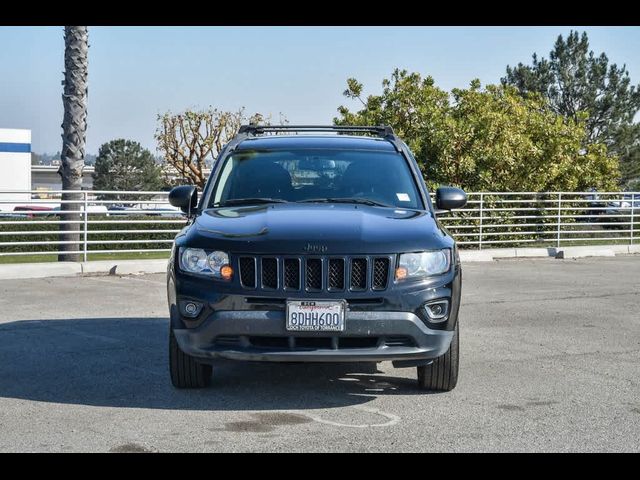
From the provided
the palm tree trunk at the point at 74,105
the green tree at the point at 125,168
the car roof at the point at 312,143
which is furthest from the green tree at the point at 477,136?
the green tree at the point at 125,168

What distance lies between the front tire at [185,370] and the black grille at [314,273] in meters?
1.03

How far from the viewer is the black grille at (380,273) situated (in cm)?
630

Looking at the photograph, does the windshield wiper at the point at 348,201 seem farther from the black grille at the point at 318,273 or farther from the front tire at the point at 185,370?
the front tire at the point at 185,370

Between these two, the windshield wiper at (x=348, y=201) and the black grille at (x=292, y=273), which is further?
the windshield wiper at (x=348, y=201)

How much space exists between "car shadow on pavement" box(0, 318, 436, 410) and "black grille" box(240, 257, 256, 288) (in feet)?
2.02

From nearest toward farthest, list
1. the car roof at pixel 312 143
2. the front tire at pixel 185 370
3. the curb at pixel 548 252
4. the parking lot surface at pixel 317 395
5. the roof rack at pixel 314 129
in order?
the parking lot surface at pixel 317 395
the front tire at pixel 185 370
the car roof at pixel 312 143
the roof rack at pixel 314 129
the curb at pixel 548 252

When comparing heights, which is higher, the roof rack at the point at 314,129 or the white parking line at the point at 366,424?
the roof rack at the point at 314,129

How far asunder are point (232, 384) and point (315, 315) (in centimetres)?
127

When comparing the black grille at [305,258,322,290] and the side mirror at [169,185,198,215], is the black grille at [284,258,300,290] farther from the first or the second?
the side mirror at [169,185,198,215]

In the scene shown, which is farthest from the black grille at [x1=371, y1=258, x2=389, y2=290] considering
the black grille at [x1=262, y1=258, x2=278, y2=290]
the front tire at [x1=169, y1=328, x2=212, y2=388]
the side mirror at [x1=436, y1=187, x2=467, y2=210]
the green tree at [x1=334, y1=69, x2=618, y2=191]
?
the green tree at [x1=334, y1=69, x2=618, y2=191]
